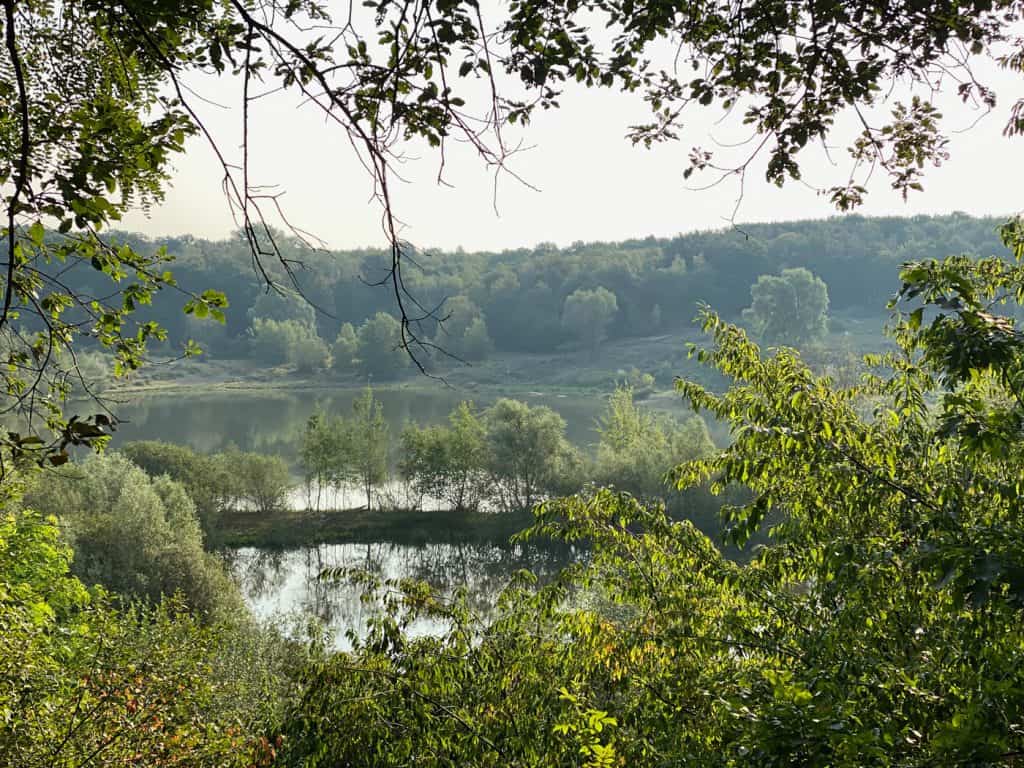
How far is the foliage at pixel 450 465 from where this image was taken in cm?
3416

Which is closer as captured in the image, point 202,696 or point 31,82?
point 31,82

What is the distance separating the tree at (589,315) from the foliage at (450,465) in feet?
226

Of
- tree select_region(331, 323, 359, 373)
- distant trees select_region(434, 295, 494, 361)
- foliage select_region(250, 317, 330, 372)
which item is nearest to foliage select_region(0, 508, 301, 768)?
tree select_region(331, 323, 359, 373)

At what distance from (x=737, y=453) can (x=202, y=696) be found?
19.3 ft

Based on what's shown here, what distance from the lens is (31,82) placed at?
403cm

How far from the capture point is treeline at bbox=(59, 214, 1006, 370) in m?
102

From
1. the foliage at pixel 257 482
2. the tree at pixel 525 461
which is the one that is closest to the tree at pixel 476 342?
the tree at pixel 525 461

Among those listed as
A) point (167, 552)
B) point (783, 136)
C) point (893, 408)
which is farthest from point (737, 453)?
point (167, 552)

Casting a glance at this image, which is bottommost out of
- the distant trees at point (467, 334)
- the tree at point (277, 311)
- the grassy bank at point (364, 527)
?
the grassy bank at point (364, 527)

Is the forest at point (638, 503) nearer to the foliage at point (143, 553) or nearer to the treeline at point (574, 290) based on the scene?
the foliage at point (143, 553)

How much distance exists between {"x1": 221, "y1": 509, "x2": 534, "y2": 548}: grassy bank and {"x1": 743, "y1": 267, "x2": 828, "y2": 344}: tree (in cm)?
5726

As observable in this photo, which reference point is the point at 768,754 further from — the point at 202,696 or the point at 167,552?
the point at 167,552

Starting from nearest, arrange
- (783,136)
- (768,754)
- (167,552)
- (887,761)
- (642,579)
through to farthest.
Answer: (887,761) < (768,754) < (783,136) < (642,579) < (167,552)

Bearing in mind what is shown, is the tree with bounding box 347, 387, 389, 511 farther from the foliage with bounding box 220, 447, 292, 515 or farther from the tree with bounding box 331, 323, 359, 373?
the tree with bounding box 331, 323, 359, 373
